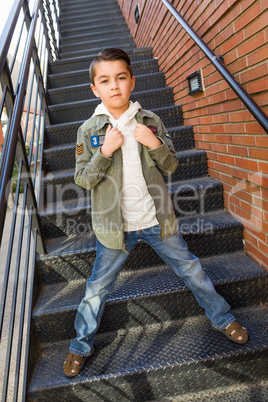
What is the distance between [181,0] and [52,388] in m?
2.74

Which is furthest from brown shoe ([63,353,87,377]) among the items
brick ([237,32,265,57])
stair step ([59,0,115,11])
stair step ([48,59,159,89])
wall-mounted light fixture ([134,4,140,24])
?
stair step ([59,0,115,11])

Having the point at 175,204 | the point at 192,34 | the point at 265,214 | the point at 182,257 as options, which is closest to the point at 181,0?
the point at 192,34

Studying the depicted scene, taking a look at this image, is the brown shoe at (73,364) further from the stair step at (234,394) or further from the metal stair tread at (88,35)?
the metal stair tread at (88,35)

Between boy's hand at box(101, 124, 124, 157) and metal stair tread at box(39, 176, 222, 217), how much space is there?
1.01 meters

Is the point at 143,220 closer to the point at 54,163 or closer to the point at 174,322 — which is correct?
the point at 174,322

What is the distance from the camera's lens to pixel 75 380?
1525 millimetres

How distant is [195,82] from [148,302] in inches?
63.9

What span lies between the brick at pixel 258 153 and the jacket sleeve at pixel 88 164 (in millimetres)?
822

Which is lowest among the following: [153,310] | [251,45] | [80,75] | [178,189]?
[153,310]

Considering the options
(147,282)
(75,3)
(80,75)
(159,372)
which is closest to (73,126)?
(80,75)

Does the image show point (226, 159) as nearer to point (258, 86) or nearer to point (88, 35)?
point (258, 86)

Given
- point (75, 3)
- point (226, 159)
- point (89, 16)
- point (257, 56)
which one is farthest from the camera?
point (75, 3)

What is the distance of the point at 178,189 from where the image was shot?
2.36 meters

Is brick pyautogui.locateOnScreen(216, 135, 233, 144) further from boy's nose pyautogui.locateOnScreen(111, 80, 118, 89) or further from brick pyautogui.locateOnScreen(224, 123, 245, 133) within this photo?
boy's nose pyautogui.locateOnScreen(111, 80, 118, 89)
